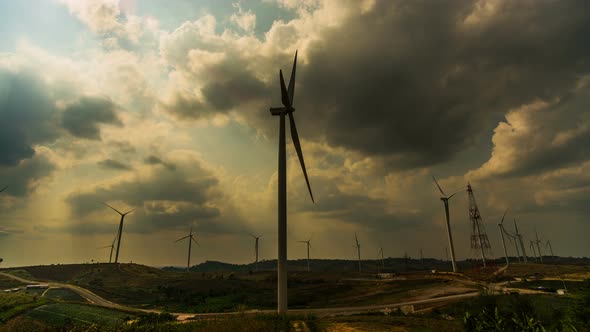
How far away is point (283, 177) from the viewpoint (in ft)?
148

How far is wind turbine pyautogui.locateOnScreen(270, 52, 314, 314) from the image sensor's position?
4197 centimetres

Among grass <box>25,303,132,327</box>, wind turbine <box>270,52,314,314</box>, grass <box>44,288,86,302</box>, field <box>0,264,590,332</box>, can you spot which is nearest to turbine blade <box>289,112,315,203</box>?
wind turbine <box>270,52,314,314</box>

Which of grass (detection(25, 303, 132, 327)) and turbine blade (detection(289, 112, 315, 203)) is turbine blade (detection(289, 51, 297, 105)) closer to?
turbine blade (detection(289, 112, 315, 203))

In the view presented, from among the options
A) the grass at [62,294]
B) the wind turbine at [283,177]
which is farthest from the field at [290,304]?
the wind turbine at [283,177]

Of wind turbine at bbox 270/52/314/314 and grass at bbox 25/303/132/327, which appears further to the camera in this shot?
grass at bbox 25/303/132/327

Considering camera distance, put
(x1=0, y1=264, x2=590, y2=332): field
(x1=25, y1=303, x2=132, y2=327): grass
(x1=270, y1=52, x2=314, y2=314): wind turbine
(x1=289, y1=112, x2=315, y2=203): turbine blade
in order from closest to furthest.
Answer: (x1=0, y1=264, x2=590, y2=332): field < (x1=270, y1=52, x2=314, y2=314): wind turbine < (x1=289, y1=112, x2=315, y2=203): turbine blade < (x1=25, y1=303, x2=132, y2=327): grass

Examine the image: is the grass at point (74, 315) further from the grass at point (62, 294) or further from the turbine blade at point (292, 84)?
the turbine blade at point (292, 84)

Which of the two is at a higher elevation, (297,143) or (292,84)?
(292,84)

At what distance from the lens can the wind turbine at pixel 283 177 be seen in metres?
42.0

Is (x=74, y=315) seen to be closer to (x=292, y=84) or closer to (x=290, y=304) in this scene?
(x=290, y=304)

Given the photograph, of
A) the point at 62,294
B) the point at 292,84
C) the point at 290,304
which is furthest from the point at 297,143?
the point at 62,294

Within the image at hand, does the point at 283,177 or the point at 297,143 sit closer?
the point at 283,177

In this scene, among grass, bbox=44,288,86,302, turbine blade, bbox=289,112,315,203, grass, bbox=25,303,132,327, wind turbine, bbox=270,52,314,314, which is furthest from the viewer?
grass, bbox=44,288,86,302

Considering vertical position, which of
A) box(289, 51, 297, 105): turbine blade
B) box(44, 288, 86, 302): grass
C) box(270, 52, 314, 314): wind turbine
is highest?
box(289, 51, 297, 105): turbine blade
